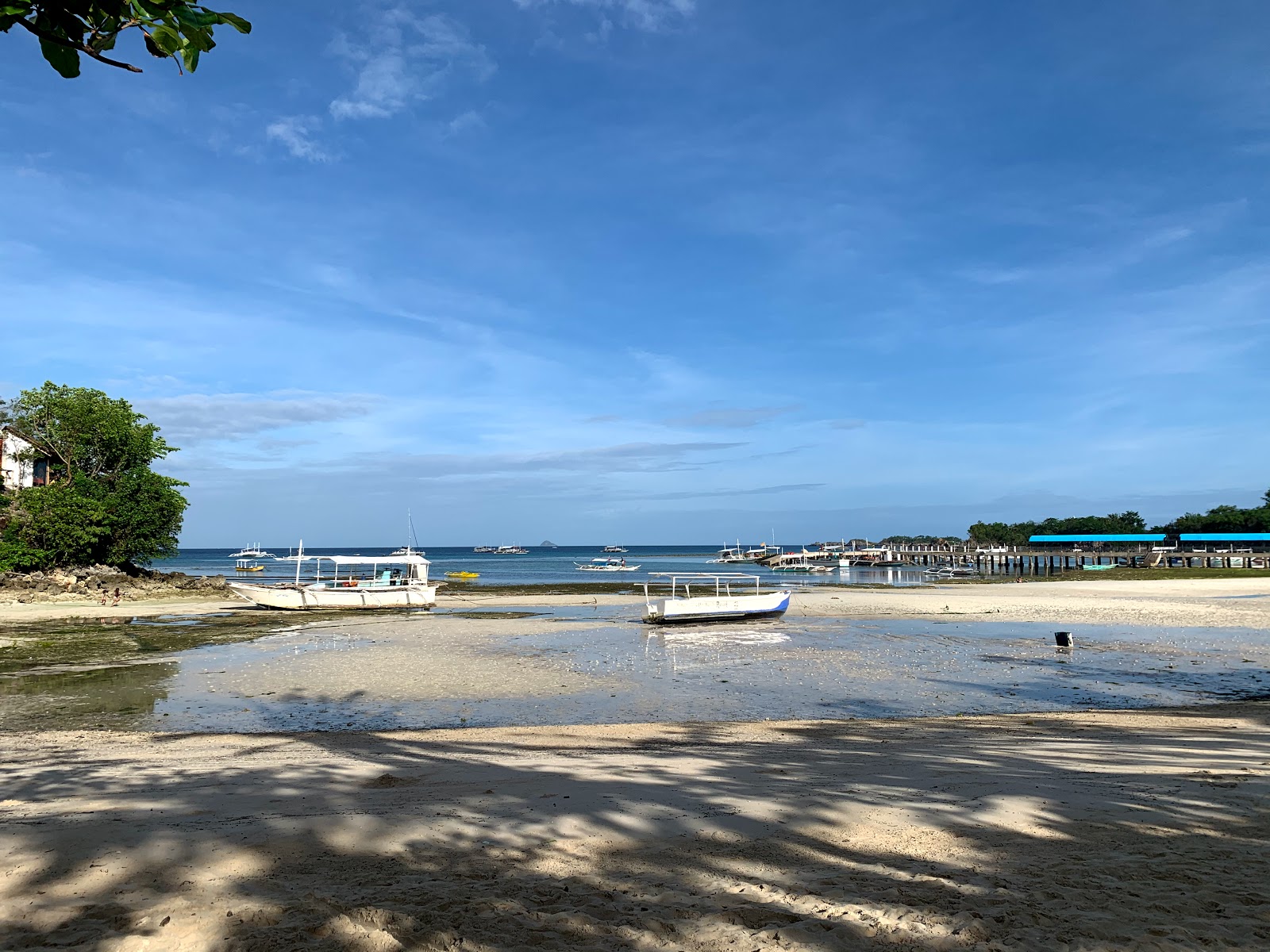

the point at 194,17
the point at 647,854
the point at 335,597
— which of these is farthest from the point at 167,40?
the point at 335,597

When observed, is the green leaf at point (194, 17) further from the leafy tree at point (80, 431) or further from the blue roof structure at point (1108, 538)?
the blue roof structure at point (1108, 538)

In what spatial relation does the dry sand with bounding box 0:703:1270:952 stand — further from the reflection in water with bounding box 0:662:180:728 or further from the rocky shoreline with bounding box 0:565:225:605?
the rocky shoreline with bounding box 0:565:225:605

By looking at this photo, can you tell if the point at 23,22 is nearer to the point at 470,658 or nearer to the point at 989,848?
the point at 989,848

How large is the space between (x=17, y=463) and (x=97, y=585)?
36.8 feet

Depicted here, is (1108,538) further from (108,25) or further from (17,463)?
(108,25)

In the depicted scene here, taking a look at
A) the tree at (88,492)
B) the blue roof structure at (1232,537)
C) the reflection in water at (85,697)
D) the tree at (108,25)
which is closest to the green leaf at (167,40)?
the tree at (108,25)

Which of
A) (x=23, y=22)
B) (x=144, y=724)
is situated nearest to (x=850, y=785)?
(x=23, y=22)

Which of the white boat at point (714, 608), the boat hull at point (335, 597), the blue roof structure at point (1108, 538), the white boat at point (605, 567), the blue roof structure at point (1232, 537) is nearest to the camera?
the white boat at point (714, 608)

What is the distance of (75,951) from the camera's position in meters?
3.73

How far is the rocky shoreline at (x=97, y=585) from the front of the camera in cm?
3900

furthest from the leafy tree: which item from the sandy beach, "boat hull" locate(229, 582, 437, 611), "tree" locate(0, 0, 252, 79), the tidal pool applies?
"tree" locate(0, 0, 252, 79)

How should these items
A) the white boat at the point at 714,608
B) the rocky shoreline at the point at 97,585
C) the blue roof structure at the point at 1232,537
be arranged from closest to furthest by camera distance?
the white boat at the point at 714,608 → the rocky shoreline at the point at 97,585 → the blue roof structure at the point at 1232,537

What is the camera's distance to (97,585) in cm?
4441

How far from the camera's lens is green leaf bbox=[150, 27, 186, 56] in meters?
2.63
